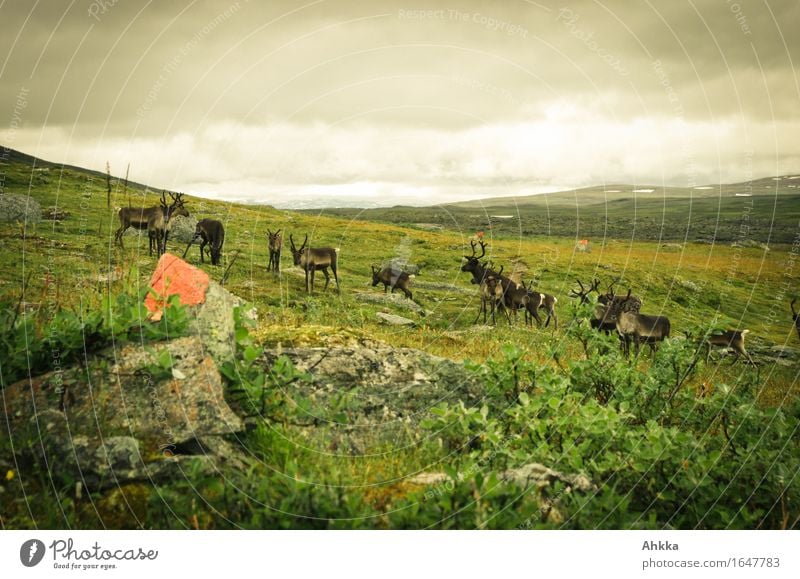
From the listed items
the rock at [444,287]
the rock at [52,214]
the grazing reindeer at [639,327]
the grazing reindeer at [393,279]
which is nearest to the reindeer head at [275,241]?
the grazing reindeer at [393,279]

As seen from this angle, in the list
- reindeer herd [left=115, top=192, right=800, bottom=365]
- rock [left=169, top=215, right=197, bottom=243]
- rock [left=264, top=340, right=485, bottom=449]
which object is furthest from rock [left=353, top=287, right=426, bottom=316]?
rock [left=264, top=340, right=485, bottom=449]

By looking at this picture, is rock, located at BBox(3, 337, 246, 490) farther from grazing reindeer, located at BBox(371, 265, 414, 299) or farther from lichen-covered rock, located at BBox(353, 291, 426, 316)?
grazing reindeer, located at BBox(371, 265, 414, 299)

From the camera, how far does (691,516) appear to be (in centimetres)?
515

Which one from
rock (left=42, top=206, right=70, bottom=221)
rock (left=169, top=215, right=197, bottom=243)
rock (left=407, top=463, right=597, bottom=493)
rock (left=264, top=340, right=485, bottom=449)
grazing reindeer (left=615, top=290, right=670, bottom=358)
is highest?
rock (left=42, top=206, right=70, bottom=221)

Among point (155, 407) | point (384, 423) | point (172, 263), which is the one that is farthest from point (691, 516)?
point (172, 263)

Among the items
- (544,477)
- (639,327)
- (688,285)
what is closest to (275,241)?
(639,327)

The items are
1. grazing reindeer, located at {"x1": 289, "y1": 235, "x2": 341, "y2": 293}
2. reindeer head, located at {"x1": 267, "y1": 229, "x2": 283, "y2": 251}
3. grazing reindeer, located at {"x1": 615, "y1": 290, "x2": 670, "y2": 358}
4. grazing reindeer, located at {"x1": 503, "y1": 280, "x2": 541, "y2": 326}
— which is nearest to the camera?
grazing reindeer, located at {"x1": 615, "y1": 290, "x2": 670, "y2": 358}

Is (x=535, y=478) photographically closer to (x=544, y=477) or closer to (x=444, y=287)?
(x=544, y=477)

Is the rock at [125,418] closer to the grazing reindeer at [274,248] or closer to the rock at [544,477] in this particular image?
the rock at [544,477]

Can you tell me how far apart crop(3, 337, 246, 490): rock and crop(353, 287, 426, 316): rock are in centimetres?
1598

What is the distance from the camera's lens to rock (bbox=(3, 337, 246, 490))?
4254 mm

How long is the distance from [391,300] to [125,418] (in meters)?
17.5
